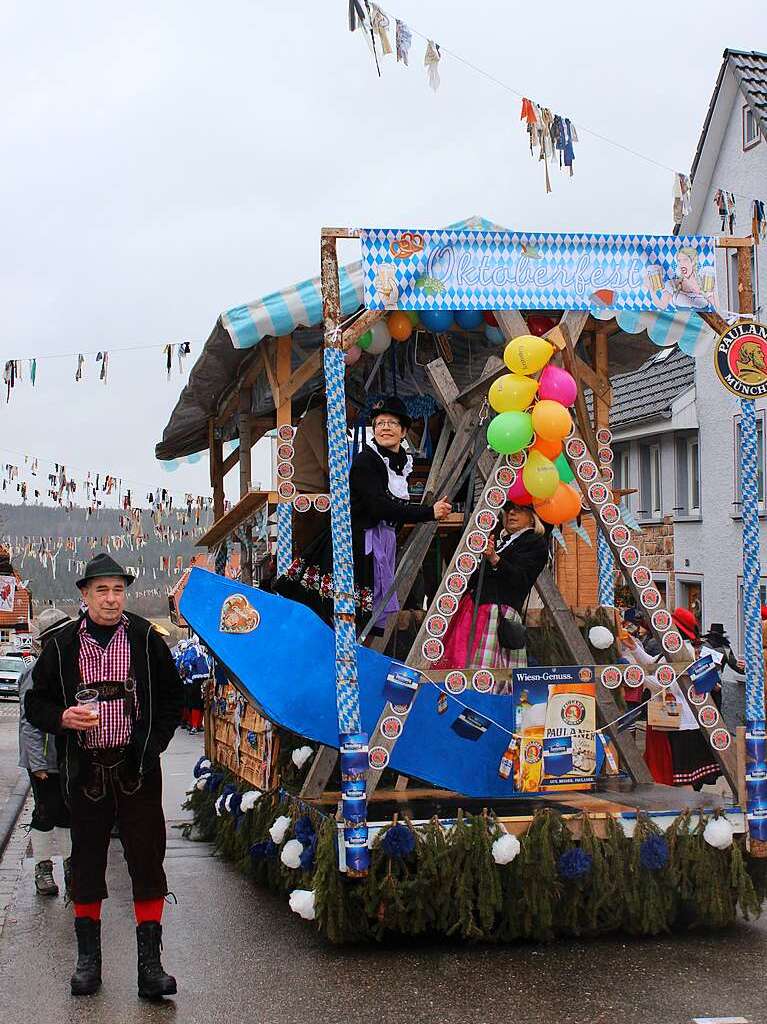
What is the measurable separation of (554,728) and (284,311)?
9.15 feet

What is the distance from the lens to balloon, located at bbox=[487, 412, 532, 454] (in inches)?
269

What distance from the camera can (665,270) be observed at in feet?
22.9

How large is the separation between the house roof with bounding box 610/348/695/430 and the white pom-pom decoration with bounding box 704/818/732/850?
56.2ft

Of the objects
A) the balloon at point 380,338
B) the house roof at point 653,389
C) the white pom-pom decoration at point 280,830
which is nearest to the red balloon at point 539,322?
the balloon at point 380,338

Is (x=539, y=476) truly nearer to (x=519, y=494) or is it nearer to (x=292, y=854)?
(x=519, y=494)

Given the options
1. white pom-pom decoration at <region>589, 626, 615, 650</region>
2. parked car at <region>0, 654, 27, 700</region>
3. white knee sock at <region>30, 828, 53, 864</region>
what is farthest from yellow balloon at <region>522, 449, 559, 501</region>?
parked car at <region>0, 654, 27, 700</region>

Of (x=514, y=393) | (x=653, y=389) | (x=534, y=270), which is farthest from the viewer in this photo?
(x=653, y=389)

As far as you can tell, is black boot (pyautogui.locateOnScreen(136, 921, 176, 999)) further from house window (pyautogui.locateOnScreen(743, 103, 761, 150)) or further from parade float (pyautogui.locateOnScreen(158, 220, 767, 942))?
house window (pyautogui.locateOnScreen(743, 103, 761, 150))

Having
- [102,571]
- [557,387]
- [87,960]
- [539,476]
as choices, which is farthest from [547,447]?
[87,960]

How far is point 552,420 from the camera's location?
6.80 metres

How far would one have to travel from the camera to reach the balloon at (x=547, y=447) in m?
6.97

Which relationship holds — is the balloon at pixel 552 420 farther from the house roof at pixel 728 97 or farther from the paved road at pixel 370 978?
the house roof at pixel 728 97

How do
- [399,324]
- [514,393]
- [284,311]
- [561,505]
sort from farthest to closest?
[399,324] → [284,311] → [561,505] → [514,393]

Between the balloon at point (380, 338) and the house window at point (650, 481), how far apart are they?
17.2 metres
